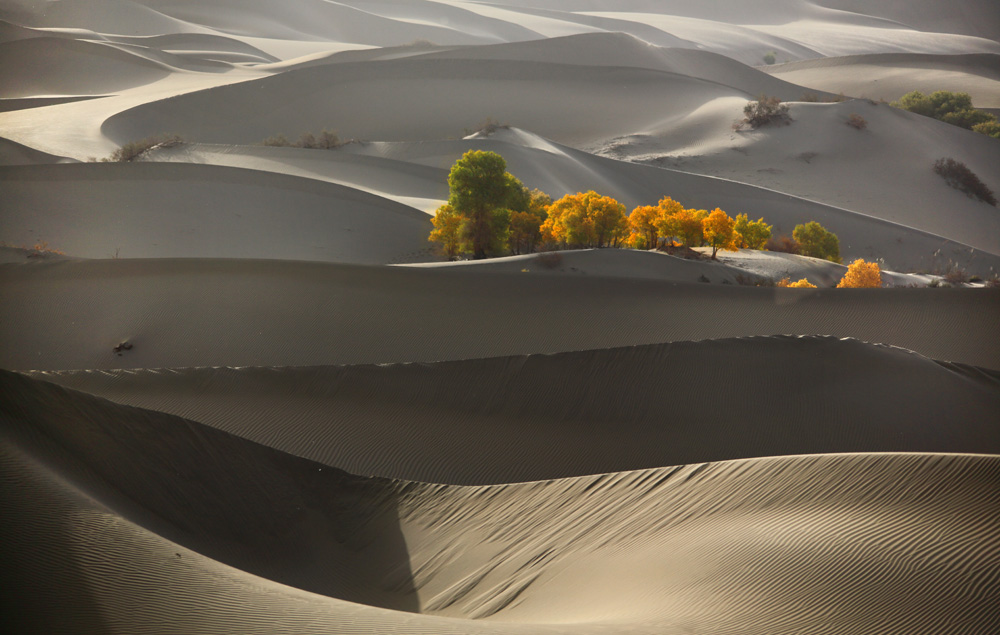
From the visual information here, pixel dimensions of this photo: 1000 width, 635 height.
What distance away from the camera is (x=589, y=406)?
9625mm

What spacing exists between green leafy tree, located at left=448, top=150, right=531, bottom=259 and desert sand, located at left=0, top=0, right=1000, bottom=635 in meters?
2.05

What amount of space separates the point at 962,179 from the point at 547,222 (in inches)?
1021

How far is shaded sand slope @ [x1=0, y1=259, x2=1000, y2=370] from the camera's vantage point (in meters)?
12.2

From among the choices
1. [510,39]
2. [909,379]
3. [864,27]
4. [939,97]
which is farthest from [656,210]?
[864,27]

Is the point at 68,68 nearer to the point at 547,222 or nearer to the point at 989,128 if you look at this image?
the point at 547,222

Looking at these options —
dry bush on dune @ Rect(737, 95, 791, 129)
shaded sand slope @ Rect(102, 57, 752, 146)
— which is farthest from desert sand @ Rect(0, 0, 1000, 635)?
dry bush on dune @ Rect(737, 95, 791, 129)

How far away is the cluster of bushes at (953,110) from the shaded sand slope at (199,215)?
37.1 metres

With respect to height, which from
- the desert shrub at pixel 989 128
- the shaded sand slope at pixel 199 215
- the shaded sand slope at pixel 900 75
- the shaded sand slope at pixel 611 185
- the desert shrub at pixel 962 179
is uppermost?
the shaded sand slope at pixel 900 75

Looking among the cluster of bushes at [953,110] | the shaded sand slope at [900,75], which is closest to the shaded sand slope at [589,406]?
the cluster of bushes at [953,110]

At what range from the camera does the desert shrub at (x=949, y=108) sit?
143ft

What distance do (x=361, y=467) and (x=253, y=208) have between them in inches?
613

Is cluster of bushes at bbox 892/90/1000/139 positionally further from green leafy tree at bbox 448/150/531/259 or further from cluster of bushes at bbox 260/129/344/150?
green leafy tree at bbox 448/150/531/259

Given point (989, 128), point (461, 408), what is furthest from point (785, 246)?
point (989, 128)

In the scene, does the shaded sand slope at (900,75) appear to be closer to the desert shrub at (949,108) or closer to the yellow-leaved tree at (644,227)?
the desert shrub at (949,108)
